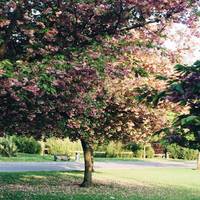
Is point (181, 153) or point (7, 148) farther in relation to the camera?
point (181, 153)

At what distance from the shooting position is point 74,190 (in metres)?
19.2

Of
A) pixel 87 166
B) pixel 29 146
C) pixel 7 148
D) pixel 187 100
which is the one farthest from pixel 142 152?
pixel 187 100

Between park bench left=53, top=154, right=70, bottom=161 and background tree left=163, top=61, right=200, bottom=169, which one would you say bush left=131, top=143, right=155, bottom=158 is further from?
background tree left=163, top=61, right=200, bottom=169

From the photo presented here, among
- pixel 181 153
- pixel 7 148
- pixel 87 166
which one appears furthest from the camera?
pixel 181 153

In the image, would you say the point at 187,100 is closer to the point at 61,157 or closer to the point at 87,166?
the point at 87,166

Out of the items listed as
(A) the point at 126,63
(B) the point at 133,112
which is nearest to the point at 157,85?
(B) the point at 133,112

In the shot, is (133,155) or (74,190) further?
(133,155)

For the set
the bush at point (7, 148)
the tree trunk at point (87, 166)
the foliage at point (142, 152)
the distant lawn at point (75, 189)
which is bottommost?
the distant lawn at point (75, 189)

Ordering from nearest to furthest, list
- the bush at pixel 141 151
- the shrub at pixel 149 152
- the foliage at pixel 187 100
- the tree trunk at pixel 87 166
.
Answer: the foliage at pixel 187 100 → the tree trunk at pixel 87 166 → the bush at pixel 141 151 → the shrub at pixel 149 152

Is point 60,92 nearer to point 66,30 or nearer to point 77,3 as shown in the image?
point 66,30

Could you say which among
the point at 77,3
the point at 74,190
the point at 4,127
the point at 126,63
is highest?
the point at 77,3

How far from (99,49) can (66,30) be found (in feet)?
2.72

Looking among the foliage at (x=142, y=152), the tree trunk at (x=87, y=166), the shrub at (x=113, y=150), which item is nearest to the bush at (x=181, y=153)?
the foliage at (x=142, y=152)

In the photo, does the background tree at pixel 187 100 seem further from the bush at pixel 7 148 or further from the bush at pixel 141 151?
the bush at pixel 141 151
